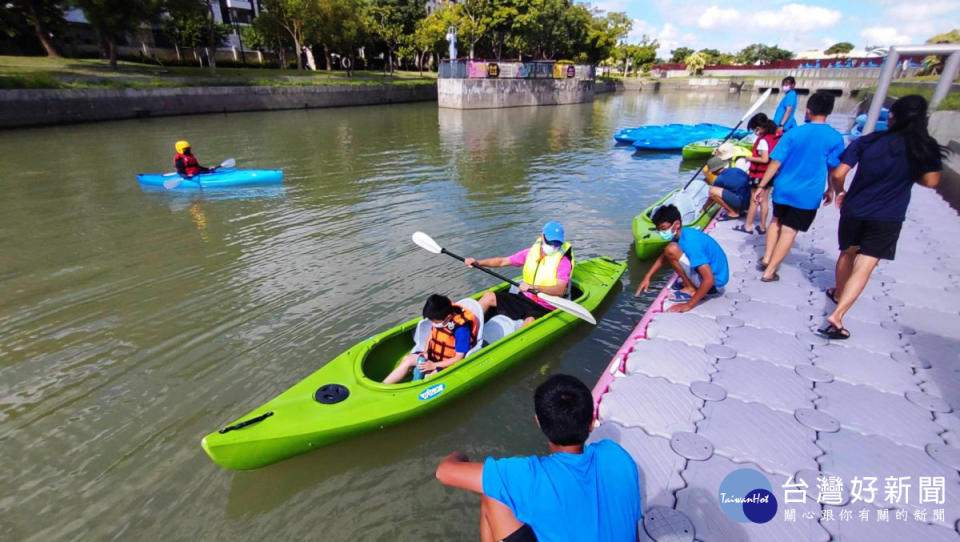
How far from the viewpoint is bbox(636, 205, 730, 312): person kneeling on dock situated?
15.0ft

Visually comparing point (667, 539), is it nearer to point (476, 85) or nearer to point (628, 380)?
point (628, 380)

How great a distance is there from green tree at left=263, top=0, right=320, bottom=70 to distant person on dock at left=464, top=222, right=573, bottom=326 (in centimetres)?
3501

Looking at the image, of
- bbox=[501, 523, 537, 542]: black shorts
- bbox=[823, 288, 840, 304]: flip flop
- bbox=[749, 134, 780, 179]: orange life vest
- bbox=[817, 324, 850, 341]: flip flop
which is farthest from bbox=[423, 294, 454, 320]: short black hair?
bbox=[749, 134, 780, 179]: orange life vest

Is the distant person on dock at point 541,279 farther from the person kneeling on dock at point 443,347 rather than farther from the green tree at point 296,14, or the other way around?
the green tree at point 296,14

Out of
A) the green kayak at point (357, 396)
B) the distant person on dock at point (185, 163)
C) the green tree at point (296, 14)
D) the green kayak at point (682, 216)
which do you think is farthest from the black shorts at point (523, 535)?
the green tree at point (296, 14)

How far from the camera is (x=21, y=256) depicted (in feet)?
25.6

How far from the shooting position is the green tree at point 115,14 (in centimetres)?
2502

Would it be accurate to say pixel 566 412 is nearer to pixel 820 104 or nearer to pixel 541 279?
pixel 541 279

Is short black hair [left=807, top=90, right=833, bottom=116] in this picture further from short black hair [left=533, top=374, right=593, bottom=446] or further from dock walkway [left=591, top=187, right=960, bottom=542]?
short black hair [left=533, top=374, right=593, bottom=446]

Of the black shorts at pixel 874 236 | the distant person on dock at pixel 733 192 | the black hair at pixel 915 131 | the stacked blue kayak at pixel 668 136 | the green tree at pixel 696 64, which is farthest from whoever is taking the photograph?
the green tree at pixel 696 64

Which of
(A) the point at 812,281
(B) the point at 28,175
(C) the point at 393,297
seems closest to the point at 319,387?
(C) the point at 393,297

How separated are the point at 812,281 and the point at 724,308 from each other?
1395mm

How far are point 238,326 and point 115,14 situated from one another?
97.4 feet

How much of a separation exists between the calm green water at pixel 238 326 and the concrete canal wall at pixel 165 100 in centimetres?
888
